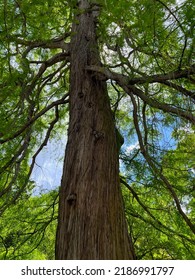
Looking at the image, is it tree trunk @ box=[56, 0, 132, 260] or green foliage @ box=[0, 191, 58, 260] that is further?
green foliage @ box=[0, 191, 58, 260]

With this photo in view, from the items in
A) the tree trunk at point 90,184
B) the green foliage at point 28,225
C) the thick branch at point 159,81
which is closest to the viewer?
the tree trunk at point 90,184

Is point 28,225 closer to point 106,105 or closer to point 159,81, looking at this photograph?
point 106,105

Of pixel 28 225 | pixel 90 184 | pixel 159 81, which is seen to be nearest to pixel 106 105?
pixel 159 81

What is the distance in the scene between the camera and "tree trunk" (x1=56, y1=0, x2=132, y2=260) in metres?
2.09

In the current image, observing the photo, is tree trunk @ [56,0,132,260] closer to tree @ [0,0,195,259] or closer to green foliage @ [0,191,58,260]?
tree @ [0,0,195,259]

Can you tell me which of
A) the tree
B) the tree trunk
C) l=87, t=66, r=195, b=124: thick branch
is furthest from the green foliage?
l=87, t=66, r=195, b=124: thick branch

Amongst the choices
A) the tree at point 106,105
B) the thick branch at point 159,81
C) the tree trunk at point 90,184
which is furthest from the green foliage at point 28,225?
the thick branch at point 159,81

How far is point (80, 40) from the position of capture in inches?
159

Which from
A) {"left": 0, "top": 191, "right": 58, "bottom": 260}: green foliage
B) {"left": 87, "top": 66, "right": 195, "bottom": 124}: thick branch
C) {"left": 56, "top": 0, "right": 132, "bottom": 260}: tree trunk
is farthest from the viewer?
{"left": 0, "top": 191, "right": 58, "bottom": 260}: green foliage

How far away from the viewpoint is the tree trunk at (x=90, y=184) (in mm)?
2086

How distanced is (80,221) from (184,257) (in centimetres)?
240

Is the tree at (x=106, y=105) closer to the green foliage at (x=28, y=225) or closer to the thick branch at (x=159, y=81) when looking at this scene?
the thick branch at (x=159, y=81)

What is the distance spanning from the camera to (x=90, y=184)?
240 centimetres

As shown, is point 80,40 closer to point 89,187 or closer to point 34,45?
point 34,45
